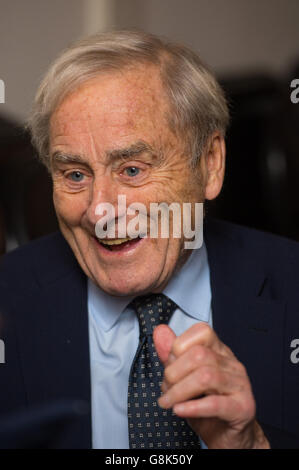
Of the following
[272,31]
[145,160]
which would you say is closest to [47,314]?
[145,160]

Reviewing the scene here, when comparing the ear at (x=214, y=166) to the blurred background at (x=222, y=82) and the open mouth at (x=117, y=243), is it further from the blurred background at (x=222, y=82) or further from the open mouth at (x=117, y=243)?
the blurred background at (x=222, y=82)

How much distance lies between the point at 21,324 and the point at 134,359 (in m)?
0.25

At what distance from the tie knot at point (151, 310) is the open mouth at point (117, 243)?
0.13 metres

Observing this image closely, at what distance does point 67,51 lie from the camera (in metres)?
1.08

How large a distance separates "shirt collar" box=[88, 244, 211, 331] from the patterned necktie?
8 centimetres

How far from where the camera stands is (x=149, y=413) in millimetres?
1039

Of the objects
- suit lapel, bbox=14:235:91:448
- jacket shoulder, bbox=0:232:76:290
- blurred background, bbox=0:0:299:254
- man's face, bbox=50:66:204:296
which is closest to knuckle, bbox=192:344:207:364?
man's face, bbox=50:66:204:296

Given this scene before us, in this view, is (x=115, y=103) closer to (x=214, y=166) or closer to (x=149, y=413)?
(x=214, y=166)

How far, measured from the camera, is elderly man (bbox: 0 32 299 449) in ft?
3.32

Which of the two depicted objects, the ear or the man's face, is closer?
the man's face

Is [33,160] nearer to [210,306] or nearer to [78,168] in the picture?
[78,168]

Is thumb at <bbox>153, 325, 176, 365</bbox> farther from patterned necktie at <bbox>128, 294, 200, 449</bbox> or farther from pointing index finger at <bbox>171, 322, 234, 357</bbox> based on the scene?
patterned necktie at <bbox>128, 294, 200, 449</bbox>

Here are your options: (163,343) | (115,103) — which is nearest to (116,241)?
(115,103)

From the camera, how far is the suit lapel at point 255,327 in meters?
1.13
